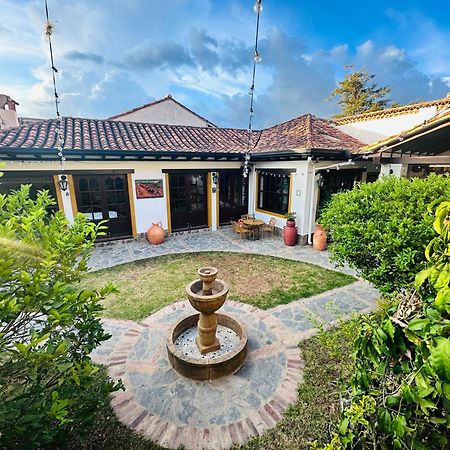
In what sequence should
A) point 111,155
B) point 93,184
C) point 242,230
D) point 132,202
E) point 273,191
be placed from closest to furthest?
point 111,155 < point 93,184 < point 132,202 < point 242,230 < point 273,191

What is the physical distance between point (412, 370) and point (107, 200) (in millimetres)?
9518

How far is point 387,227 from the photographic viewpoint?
330 cm

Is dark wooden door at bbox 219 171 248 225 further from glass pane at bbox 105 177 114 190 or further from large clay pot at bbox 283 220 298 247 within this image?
glass pane at bbox 105 177 114 190

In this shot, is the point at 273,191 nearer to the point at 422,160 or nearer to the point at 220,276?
the point at 220,276

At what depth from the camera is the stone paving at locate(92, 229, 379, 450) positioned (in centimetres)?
273

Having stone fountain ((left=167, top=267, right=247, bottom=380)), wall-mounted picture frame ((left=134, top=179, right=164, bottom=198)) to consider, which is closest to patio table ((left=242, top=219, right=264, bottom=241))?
wall-mounted picture frame ((left=134, top=179, right=164, bottom=198))

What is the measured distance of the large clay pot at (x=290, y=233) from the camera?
887 centimetres

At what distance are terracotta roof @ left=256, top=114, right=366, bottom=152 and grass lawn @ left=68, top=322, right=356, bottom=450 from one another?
669 cm

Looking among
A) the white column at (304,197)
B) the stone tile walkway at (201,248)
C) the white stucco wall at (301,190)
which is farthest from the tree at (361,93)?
the stone tile walkway at (201,248)

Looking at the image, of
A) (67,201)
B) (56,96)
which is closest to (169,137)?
(67,201)

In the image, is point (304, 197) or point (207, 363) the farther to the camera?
point (304, 197)

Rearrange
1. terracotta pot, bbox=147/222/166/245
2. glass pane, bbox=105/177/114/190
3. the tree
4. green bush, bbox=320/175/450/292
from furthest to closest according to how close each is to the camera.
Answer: the tree, terracotta pot, bbox=147/222/166/245, glass pane, bbox=105/177/114/190, green bush, bbox=320/175/450/292

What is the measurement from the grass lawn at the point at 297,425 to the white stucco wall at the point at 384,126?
1038 centimetres

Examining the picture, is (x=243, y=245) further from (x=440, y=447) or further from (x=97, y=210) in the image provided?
(x=440, y=447)
